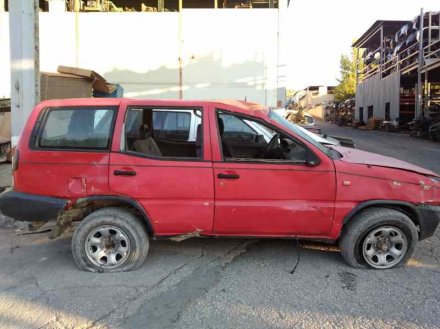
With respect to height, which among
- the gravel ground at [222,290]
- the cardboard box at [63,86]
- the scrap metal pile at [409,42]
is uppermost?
the scrap metal pile at [409,42]

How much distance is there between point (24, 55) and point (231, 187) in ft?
22.1

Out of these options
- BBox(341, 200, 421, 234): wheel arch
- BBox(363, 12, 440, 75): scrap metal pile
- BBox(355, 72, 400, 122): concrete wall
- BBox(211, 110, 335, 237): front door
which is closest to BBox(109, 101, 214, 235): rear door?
BBox(211, 110, 335, 237): front door

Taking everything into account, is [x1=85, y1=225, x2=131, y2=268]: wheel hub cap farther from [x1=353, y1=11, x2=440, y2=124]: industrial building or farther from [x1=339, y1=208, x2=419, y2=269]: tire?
[x1=353, y1=11, x2=440, y2=124]: industrial building

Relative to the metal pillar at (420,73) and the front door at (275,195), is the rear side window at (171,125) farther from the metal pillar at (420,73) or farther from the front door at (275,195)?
the metal pillar at (420,73)

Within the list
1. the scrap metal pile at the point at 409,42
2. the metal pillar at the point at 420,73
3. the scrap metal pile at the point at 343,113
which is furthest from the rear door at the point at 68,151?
the scrap metal pile at the point at 343,113

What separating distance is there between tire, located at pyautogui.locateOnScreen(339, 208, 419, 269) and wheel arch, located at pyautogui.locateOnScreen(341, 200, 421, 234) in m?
0.04

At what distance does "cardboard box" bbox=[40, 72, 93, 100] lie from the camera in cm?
1075

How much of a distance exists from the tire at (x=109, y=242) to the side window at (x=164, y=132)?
2.29 ft

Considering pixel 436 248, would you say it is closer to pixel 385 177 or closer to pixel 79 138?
pixel 385 177

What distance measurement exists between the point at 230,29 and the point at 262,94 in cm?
284

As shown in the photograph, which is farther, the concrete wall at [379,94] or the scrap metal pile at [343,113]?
the scrap metal pile at [343,113]

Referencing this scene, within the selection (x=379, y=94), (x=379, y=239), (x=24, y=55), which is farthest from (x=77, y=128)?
(x=379, y=94)

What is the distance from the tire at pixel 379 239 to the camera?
465 cm

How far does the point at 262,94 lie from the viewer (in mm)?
18156
